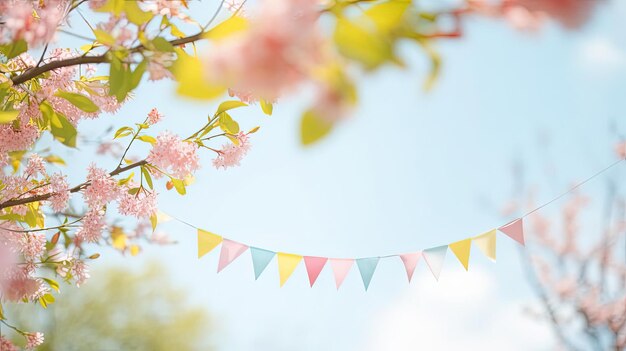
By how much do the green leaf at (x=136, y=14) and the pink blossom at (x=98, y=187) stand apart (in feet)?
2.20

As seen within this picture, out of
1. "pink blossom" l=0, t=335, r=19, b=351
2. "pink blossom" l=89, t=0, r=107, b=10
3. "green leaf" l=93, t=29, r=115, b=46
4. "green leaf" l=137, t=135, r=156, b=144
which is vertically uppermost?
"pink blossom" l=89, t=0, r=107, b=10

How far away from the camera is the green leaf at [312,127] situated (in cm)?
46

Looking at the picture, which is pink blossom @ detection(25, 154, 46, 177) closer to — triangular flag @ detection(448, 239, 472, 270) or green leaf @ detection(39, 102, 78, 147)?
green leaf @ detection(39, 102, 78, 147)

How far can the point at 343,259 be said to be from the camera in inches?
96.8

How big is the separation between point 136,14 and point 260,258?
5.02ft

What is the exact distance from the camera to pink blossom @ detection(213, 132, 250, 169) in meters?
1.57

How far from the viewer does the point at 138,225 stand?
2109 mm

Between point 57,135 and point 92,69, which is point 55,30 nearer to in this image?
point 57,135

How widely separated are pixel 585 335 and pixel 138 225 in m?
3.42

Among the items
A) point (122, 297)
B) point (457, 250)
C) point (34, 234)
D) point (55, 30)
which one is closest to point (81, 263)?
point (34, 234)

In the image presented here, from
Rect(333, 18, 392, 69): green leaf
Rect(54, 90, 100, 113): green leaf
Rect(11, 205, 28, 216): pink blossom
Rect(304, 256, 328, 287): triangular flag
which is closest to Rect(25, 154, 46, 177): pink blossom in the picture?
Rect(11, 205, 28, 216): pink blossom

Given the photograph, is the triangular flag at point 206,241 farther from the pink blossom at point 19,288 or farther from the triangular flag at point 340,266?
the pink blossom at point 19,288

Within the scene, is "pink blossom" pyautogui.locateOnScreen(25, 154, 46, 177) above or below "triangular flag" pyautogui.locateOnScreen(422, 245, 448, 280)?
above

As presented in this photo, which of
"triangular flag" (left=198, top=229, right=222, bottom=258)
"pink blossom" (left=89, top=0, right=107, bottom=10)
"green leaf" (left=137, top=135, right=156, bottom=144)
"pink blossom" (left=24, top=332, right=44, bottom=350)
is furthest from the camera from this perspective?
"triangular flag" (left=198, top=229, right=222, bottom=258)
